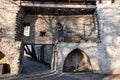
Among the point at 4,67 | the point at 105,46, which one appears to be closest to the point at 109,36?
the point at 105,46

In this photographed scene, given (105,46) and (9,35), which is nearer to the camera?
(105,46)

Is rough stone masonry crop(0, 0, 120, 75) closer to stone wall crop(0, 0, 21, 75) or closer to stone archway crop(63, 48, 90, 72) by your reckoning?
Result: stone wall crop(0, 0, 21, 75)

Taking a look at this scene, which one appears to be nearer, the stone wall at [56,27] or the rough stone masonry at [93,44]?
the rough stone masonry at [93,44]

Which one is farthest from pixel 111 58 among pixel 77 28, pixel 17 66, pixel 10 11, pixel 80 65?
pixel 10 11

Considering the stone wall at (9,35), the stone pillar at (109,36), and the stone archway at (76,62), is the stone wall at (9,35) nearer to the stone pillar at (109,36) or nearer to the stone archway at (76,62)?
the stone archway at (76,62)

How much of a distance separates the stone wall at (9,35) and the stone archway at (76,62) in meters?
3.43

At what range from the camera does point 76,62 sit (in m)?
14.6

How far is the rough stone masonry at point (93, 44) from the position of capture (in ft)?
43.1

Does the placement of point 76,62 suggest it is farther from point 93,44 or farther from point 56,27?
point 56,27

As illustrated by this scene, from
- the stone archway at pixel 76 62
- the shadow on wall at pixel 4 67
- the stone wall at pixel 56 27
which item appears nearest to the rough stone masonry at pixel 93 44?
the shadow on wall at pixel 4 67

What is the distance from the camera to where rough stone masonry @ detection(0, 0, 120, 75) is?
13148 mm

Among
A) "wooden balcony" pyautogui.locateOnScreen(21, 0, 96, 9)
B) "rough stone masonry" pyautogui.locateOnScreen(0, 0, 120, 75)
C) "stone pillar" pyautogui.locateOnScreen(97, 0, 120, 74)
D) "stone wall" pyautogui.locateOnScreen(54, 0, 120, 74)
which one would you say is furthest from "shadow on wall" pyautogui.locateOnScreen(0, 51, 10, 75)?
"stone pillar" pyautogui.locateOnScreen(97, 0, 120, 74)

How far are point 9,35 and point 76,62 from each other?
4974mm

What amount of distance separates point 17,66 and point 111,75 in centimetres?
585
